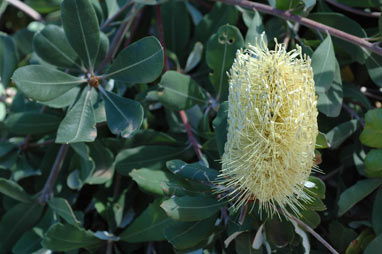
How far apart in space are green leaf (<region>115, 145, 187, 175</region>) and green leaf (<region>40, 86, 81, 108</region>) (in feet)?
0.68

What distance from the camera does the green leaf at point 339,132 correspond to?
117 centimetres

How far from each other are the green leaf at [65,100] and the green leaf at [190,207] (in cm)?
42

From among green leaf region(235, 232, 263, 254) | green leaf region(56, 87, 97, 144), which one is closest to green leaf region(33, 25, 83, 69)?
green leaf region(56, 87, 97, 144)

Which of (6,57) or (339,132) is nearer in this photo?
(339,132)

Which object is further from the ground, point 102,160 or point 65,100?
point 65,100

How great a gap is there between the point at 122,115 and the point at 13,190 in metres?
0.42

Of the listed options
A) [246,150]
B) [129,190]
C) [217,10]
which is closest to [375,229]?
[246,150]

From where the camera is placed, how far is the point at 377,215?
1103mm

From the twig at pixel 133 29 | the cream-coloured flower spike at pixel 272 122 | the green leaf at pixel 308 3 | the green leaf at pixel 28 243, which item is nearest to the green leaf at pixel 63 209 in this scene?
the green leaf at pixel 28 243

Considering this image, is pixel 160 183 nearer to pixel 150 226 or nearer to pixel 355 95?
pixel 150 226

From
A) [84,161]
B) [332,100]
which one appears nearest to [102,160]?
[84,161]

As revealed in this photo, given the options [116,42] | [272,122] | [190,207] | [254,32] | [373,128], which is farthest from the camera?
[116,42]

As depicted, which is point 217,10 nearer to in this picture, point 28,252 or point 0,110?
point 0,110

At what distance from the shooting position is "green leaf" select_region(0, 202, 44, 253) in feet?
4.34
